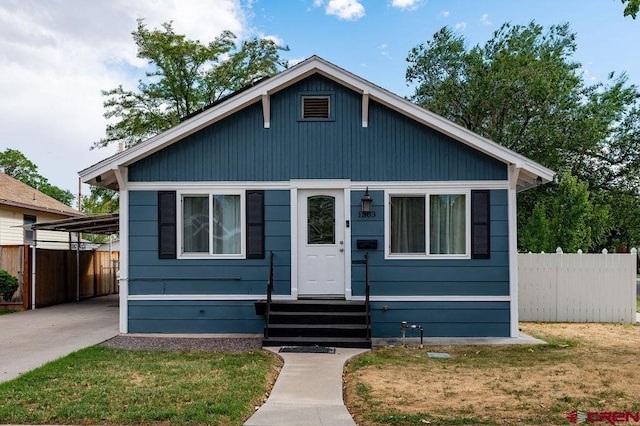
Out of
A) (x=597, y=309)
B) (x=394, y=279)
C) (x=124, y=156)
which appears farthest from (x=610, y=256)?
(x=124, y=156)

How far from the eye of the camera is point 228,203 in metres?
9.06

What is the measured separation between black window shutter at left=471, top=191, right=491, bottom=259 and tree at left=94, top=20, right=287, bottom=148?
1865cm

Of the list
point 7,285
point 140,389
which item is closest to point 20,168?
point 7,285

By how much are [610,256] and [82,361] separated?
1046cm

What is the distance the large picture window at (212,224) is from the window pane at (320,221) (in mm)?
1249

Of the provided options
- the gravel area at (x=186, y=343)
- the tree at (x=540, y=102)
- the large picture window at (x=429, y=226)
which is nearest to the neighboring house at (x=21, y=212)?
the gravel area at (x=186, y=343)

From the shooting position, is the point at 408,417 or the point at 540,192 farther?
the point at 540,192

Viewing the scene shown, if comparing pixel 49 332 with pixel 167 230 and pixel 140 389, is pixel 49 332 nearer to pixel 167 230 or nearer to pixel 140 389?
pixel 167 230

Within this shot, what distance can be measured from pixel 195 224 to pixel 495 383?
5696 mm

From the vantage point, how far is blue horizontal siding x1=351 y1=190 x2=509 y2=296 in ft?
28.9

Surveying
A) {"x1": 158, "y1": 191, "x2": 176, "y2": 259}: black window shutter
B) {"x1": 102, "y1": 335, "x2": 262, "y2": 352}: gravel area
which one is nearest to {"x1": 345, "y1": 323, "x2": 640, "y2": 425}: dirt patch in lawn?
{"x1": 102, "y1": 335, "x2": 262, "y2": 352}: gravel area

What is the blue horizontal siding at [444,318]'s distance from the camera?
880 centimetres

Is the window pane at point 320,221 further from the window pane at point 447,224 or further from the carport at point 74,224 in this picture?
the carport at point 74,224

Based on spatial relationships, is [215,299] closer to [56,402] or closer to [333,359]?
[333,359]
